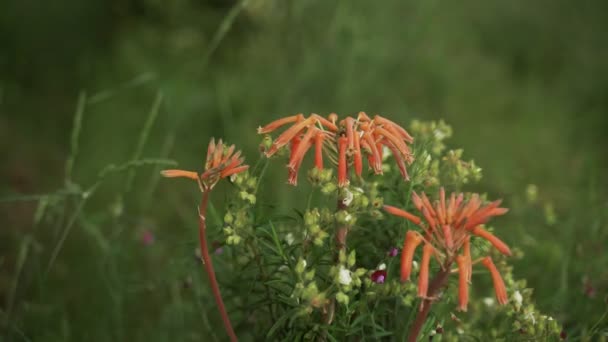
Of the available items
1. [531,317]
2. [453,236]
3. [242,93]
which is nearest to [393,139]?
[453,236]

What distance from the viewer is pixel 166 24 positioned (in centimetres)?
458

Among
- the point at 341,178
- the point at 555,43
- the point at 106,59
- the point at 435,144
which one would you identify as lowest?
the point at 341,178

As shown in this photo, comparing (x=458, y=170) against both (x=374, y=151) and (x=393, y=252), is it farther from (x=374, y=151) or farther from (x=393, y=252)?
(x=374, y=151)

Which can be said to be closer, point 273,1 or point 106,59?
point 273,1

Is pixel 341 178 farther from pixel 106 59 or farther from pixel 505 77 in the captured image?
pixel 505 77

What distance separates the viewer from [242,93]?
14.9 feet

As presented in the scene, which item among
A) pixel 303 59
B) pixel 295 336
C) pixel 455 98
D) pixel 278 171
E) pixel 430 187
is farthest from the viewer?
pixel 455 98

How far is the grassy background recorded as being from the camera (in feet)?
12.0

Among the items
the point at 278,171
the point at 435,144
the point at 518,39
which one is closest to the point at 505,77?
the point at 518,39

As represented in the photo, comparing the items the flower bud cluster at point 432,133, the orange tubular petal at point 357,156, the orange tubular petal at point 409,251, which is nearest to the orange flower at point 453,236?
the orange tubular petal at point 409,251

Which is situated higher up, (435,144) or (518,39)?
(518,39)

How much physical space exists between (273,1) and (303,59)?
0.47 meters

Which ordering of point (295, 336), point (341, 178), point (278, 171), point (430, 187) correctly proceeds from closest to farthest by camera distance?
point (341, 178)
point (295, 336)
point (430, 187)
point (278, 171)

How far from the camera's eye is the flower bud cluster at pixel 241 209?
5.41 feet
